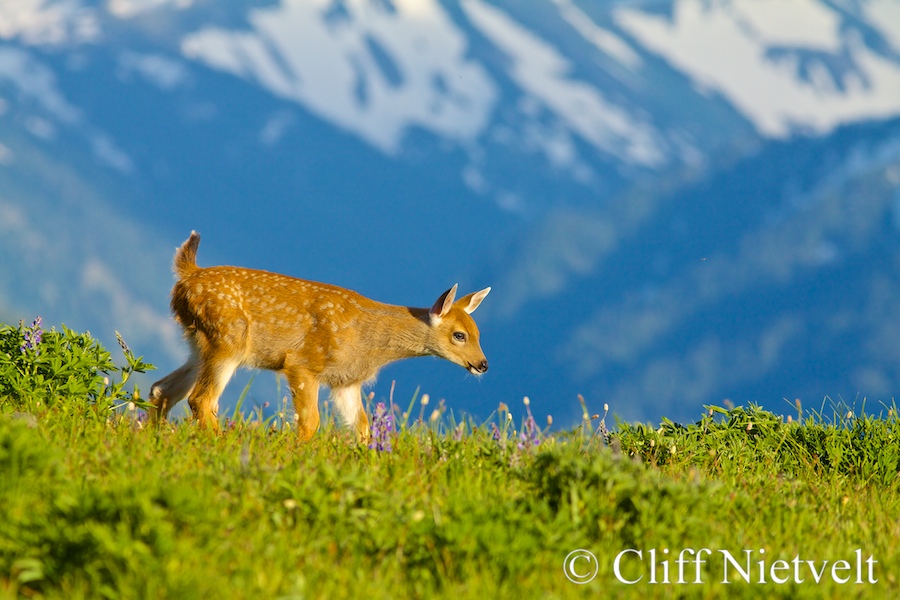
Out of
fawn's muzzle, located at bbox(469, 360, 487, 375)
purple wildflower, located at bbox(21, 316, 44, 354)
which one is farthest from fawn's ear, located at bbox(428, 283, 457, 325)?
purple wildflower, located at bbox(21, 316, 44, 354)

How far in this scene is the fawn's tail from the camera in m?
9.99

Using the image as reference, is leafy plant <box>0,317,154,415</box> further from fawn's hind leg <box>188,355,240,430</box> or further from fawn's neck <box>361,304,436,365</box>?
fawn's neck <box>361,304,436,365</box>

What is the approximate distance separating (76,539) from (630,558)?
2.63m

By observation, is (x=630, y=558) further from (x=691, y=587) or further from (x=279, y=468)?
(x=279, y=468)

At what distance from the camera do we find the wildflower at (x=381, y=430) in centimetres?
705

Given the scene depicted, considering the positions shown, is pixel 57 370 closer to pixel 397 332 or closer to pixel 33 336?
pixel 33 336

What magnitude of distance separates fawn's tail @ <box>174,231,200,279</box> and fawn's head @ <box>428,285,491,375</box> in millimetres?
2456

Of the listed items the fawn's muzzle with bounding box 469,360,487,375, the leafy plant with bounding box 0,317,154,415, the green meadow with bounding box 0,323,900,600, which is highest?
the fawn's muzzle with bounding box 469,360,487,375

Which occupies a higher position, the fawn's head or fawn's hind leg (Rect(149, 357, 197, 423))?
the fawn's head

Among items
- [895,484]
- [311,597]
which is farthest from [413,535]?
[895,484]

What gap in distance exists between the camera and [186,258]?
1005 cm

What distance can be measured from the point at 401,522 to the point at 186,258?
5514 millimetres

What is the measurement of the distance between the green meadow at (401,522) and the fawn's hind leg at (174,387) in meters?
2.13

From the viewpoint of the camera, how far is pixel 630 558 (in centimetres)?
529
